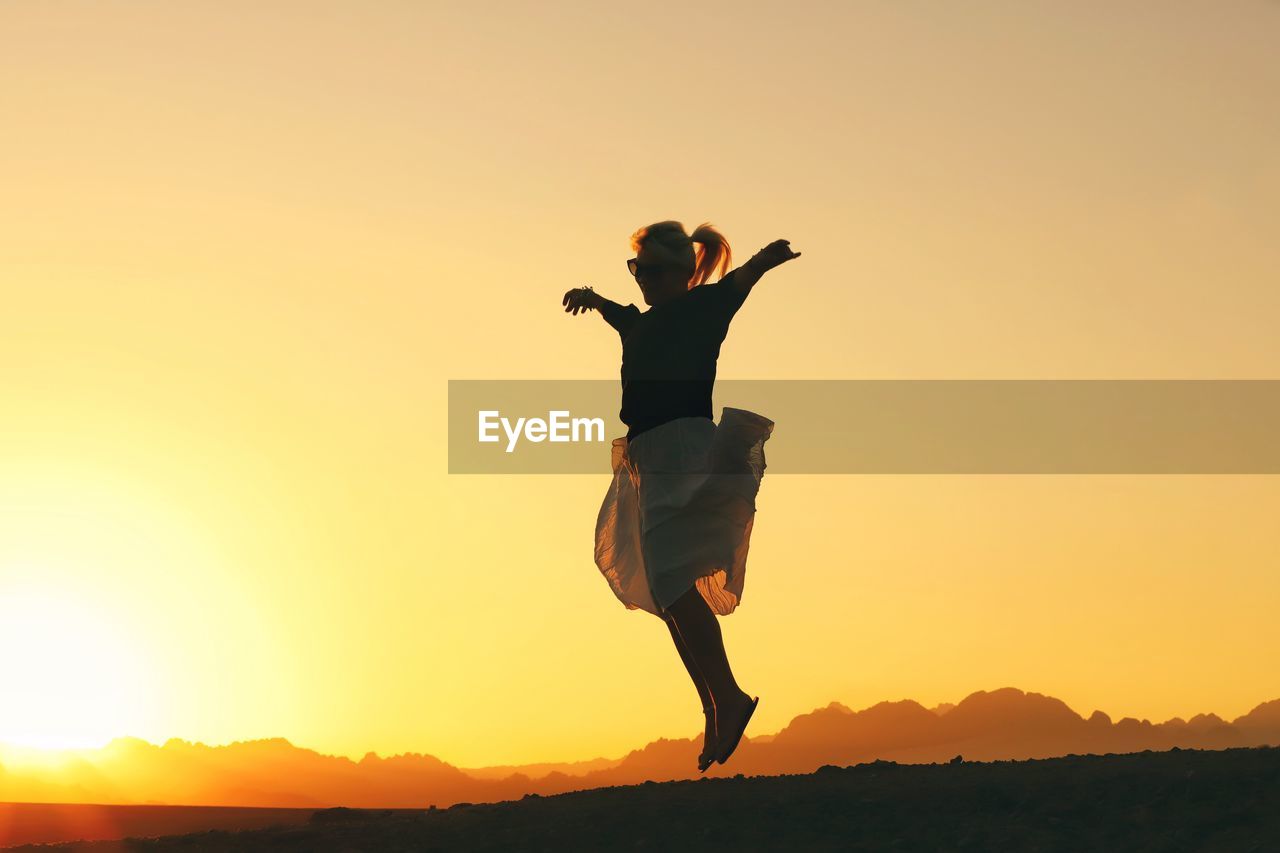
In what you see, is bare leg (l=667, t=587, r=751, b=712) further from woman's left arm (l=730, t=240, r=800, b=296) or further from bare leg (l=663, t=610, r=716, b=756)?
woman's left arm (l=730, t=240, r=800, b=296)

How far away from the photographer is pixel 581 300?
416 inches

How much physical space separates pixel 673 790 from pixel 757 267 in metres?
3.37

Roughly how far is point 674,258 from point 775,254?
36.1 inches

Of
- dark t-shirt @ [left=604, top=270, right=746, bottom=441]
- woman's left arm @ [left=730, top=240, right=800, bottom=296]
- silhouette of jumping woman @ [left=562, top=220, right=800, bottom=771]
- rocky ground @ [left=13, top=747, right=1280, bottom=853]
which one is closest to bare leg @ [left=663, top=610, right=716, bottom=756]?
silhouette of jumping woman @ [left=562, top=220, right=800, bottom=771]

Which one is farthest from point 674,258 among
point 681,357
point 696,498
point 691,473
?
point 696,498

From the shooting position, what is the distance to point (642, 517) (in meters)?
9.78

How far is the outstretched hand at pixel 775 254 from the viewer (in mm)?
9359

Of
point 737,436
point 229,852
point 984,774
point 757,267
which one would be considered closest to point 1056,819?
point 984,774

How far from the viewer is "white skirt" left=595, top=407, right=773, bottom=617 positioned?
31.3 feet

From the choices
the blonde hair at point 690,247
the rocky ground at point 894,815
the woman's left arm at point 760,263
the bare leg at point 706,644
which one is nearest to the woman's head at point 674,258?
the blonde hair at point 690,247

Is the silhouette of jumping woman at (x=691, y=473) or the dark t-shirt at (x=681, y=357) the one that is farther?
the dark t-shirt at (x=681, y=357)

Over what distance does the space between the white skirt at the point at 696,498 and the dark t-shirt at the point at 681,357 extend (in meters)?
0.11

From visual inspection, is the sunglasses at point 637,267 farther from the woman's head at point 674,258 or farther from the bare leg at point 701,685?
the bare leg at point 701,685

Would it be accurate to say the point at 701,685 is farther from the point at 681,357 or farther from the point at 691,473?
the point at 681,357
